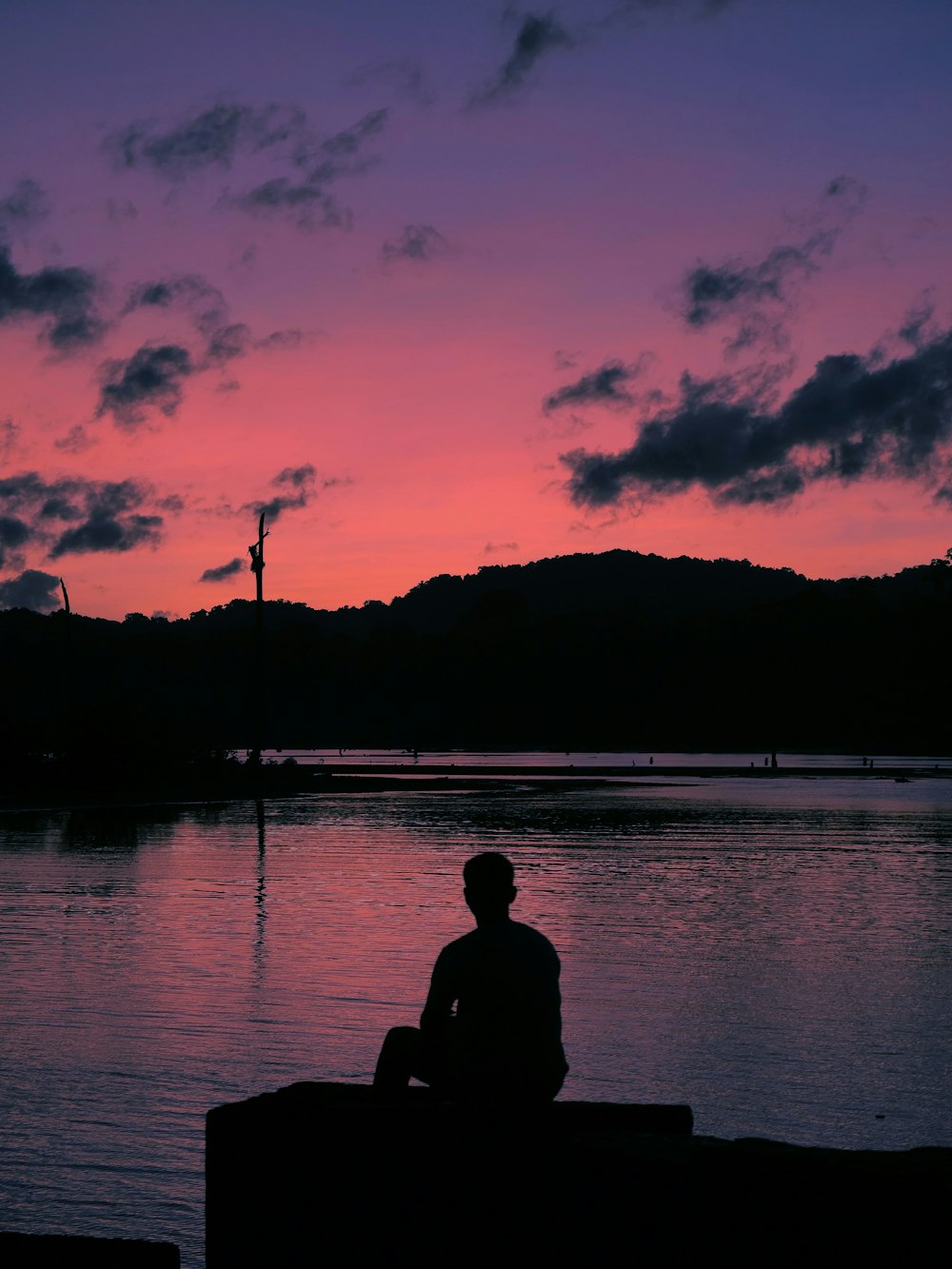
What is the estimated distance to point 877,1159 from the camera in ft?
14.3

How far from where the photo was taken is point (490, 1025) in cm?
557

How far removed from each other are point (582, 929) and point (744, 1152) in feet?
40.1

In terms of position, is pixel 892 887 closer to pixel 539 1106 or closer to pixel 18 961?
pixel 18 961

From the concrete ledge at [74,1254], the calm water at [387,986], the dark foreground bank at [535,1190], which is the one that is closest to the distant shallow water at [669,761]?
the calm water at [387,986]

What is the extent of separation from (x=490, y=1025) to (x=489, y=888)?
54cm

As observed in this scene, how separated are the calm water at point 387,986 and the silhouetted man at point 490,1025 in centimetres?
141

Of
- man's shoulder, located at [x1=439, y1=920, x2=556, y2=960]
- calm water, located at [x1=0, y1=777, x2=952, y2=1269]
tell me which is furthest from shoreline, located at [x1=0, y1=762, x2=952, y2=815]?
man's shoulder, located at [x1=439, y1=920, x2=556, y2=960]

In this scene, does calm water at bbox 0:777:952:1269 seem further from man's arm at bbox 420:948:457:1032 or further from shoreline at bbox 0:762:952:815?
shoreline at bbox 0:762:952:815

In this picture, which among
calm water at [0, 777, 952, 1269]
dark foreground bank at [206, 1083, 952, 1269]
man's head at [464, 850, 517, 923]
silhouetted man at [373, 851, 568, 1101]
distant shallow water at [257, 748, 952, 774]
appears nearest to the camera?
dark foreground bank at [206, 1083, 952, 1269]

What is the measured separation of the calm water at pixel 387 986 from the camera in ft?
26.7

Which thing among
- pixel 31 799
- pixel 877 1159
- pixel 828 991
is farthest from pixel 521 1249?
pixel 31 799

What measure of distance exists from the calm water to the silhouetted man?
141 cm

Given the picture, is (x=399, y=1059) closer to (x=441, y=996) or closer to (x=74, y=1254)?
(x=441, y=996)

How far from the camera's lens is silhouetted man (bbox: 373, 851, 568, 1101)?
18.1ft
